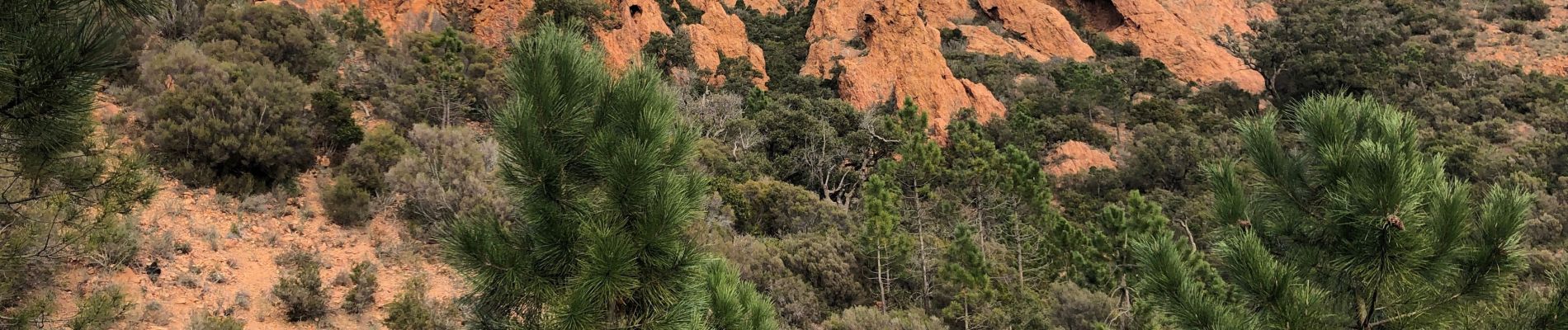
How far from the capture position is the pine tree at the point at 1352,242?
3.43 meters

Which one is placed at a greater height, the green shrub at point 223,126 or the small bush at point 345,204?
the green shrub at point 223,126

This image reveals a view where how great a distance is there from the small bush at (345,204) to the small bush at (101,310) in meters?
3.12

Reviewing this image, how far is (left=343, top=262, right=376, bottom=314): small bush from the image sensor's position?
859cm

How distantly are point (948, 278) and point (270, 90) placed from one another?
1036cm

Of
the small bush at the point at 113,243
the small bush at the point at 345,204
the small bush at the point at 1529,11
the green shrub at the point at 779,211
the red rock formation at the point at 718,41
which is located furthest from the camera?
the small bush at the point at 1529,11

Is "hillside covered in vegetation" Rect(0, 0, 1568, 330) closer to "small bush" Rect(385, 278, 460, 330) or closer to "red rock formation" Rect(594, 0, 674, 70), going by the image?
"small bush" Rect(385, 278, 460, 330)

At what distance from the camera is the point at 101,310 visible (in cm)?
673

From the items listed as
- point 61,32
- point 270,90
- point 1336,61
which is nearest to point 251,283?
point 270,90

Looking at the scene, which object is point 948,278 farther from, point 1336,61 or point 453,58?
point 1336,61

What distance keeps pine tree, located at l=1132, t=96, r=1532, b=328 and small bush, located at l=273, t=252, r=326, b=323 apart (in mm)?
8039

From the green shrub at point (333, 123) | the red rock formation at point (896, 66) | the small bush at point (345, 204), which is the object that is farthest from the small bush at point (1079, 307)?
the red rock formation at point (896, 66)

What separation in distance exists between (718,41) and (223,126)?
74.9ft

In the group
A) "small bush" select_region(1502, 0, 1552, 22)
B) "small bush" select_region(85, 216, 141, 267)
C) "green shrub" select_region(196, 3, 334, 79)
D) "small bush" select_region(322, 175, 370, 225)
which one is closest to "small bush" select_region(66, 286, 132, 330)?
"small bush" select_region(85, 216, 141, 267)

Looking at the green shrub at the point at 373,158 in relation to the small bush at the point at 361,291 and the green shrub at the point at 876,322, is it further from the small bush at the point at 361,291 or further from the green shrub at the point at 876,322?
the green shrub at the point at 876,322
